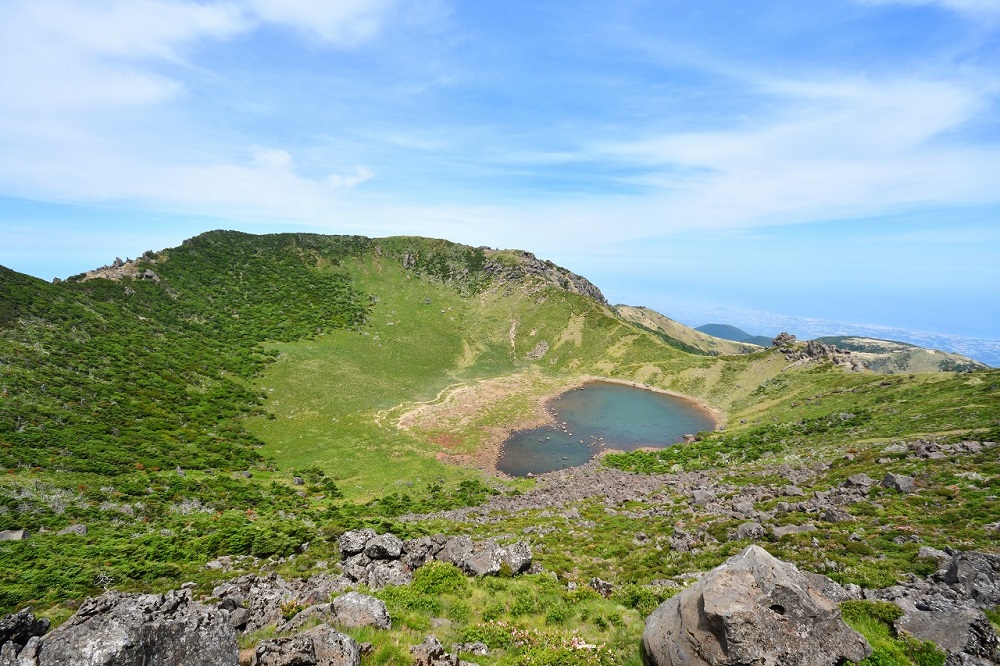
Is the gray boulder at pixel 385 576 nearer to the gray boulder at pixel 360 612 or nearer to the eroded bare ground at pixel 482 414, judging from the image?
the gray boulder at pixel 360 612

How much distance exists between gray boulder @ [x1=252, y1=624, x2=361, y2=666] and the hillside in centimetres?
115

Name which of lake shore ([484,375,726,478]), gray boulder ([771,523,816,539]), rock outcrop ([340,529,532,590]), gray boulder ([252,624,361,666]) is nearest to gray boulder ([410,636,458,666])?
gray boulder ([252,624,361,666])

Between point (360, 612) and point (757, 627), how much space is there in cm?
1276

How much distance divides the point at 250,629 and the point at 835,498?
123ft

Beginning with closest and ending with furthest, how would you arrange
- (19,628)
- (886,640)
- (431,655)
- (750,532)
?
(886,640)
(431,655)
(19,628)
(750,532)

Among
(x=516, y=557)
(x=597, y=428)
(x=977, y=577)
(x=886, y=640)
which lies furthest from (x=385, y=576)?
(x=597, y=428)

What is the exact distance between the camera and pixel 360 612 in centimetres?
1462

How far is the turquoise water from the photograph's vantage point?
2472 inches

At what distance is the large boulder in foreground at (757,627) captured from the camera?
10.9 meters

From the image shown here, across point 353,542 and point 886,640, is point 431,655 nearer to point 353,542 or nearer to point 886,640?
point 886,640

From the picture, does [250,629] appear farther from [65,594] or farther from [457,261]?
[457,261]

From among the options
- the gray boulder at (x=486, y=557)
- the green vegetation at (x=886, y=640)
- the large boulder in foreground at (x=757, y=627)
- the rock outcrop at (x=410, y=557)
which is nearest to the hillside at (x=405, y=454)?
the gray boulder at (x=486, y=557)

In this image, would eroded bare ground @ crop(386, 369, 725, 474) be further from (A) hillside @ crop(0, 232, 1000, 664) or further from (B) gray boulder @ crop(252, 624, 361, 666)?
(B) gray boulder @ crop(252, 624, 361, 666)

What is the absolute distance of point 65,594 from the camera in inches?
789
